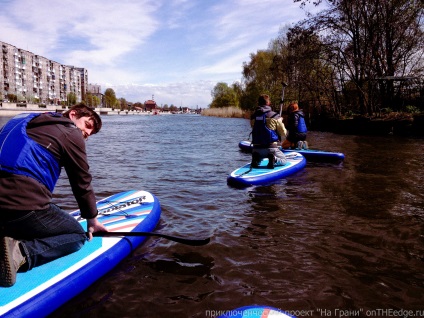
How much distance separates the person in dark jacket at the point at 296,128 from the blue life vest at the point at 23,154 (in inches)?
334

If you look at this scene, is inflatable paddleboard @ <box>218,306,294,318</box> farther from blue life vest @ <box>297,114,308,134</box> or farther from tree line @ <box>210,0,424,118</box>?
tree line @ <box>210,0,424,118</box>

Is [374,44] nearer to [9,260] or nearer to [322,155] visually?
[322,155]

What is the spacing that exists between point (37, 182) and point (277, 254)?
264cm

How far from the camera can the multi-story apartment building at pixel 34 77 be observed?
89.6m

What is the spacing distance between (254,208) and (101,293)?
10.0 feet

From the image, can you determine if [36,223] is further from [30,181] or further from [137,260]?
[137,260]

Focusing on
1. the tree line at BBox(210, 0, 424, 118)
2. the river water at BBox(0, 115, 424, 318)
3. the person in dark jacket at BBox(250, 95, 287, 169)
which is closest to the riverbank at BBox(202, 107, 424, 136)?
the tree line at BBox(210, 0, 424, 118)

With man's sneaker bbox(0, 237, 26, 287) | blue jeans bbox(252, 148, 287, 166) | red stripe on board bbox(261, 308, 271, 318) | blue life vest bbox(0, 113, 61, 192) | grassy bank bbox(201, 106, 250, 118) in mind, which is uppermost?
grassy bank bbox(201, 106, 250, 118)

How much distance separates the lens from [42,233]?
9.02 feet

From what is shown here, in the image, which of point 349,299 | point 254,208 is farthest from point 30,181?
point 254,208

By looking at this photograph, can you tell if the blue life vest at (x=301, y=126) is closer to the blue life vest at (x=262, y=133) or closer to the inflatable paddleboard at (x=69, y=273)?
the blue life vest at (x=262, y=133)

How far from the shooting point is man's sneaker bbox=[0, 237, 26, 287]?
2.40 meters

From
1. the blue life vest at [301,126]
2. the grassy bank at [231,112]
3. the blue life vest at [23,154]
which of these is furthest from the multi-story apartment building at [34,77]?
the blue life vest at [23,154]

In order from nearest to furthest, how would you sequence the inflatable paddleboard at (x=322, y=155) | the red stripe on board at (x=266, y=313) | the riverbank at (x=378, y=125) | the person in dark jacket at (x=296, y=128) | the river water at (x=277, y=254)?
the red stripe on board at (x=266, y=313), the river water at (x=277, y=254), the inflatable paddleboard at (x=322, y=155), the person in dark jacket at (x=296, y=128), the riverbank at (x=378, y=125)
